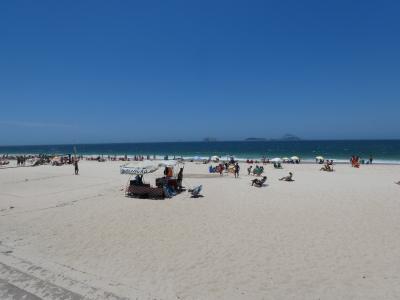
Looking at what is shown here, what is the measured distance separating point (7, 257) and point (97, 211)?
15.7ft

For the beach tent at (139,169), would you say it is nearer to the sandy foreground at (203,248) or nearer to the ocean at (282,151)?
the sandy foreground at (203,248)

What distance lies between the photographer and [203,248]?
814 cm

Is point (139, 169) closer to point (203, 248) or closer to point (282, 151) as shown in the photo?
point (203, 248)

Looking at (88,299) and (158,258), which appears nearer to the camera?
(88,299)

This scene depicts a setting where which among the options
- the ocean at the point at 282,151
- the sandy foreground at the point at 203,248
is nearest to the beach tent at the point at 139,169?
the sandy foreground at the point at 203,248

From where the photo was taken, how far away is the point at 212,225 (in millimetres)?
10258

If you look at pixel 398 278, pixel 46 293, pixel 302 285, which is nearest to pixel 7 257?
pixel 46 293

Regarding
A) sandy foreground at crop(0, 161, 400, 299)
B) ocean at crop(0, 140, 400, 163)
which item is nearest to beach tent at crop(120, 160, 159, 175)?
sandy foreground at crop(0, 161, 400, 299)

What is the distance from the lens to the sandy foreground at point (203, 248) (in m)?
6.04

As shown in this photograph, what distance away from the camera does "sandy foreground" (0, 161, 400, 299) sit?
6.04 meters

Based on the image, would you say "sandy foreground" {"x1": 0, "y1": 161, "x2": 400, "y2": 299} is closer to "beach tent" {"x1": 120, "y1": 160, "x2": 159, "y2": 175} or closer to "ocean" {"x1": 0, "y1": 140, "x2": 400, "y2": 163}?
"beach tent" {"x1": 120, "y1": 160, "x2": 159, "y2": 175}

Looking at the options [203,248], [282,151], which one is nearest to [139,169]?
[203,248]

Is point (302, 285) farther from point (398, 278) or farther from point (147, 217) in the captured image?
point (147, 217)

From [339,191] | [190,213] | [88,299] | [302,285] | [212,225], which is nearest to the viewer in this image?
[88,299]
